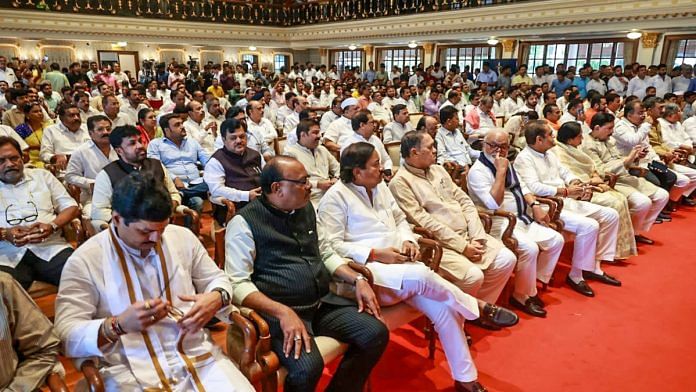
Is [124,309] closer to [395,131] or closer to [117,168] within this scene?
[117,168]

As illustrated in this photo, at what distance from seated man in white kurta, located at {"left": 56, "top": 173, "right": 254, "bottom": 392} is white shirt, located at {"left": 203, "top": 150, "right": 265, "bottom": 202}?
1.60 m

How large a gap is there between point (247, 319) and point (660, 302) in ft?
9.52

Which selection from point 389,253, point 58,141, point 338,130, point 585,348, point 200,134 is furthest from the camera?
point 338,130

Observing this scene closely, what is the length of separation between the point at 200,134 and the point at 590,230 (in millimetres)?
3796

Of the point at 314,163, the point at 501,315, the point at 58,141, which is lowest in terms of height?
the point at 501,315

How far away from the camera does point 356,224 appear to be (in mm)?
2471

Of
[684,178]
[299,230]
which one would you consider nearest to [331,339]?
[299,230]

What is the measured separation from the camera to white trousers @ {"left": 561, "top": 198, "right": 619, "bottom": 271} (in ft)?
11.2

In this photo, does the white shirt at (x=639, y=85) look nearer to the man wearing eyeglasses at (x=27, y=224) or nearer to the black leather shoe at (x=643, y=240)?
the black leather shoe at (x=643, y=240)

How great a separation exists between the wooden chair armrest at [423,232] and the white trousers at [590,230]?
1.36 m

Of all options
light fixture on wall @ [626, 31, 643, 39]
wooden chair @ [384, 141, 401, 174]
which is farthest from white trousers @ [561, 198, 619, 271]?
light fixture on wall @ [626, 31, 643, 39]

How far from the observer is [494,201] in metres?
3.16

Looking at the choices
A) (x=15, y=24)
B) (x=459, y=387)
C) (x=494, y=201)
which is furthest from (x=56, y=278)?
(x=15, y=24)

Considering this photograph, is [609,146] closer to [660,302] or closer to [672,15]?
[660,302]
